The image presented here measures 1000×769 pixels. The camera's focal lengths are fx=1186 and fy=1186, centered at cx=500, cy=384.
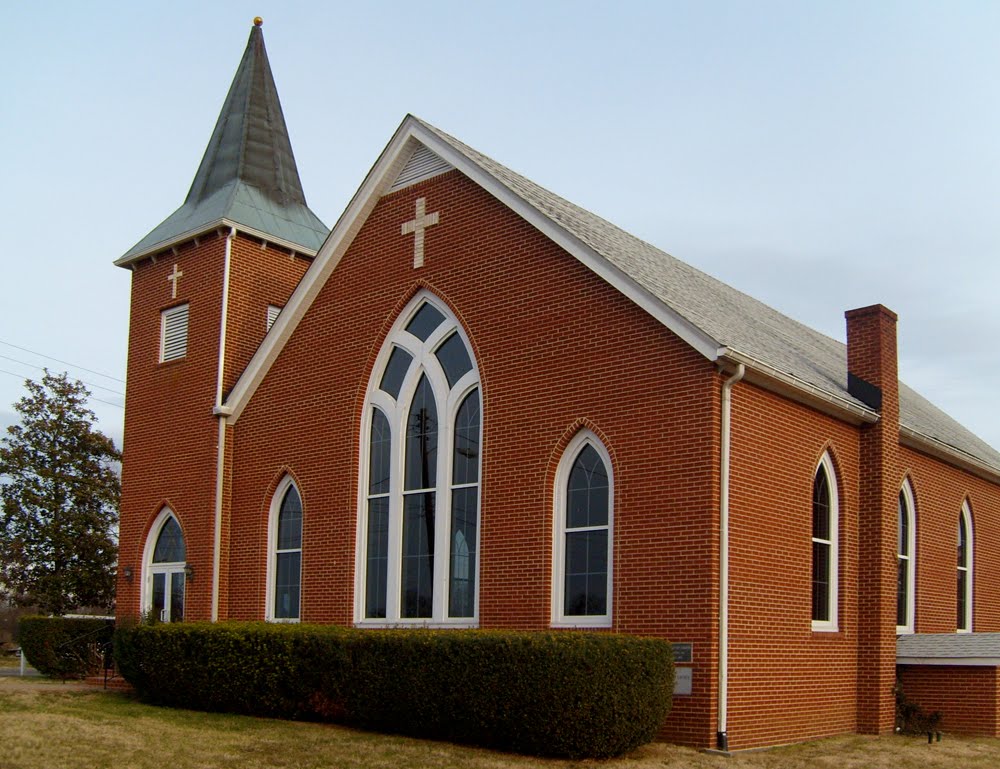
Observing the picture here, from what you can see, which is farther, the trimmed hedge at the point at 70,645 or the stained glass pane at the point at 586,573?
the trimmed hedge at the point at 70,645

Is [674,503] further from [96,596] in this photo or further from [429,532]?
[96,596]

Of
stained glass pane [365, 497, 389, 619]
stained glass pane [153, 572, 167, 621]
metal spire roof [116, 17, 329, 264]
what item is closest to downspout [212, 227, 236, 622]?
metal spire roof [116, 17, 329, 264]

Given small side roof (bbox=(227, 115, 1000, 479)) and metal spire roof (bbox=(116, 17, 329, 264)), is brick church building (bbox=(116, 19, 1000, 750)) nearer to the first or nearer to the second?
small side roof (bbox=(227, 115, 1000, 479))

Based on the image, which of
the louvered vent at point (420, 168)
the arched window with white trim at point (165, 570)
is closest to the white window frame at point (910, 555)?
the louvered vent at point (420, 168)

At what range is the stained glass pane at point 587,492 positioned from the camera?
16578 millimetres

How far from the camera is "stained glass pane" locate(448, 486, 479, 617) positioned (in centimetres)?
1802

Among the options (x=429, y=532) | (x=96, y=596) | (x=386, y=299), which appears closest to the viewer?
(x=429, y=532)

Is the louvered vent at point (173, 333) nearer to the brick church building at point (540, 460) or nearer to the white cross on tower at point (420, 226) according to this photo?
the brick church building at point (540, 460)

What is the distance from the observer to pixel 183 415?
23.5 metres

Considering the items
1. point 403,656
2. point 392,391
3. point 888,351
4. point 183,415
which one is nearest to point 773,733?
point 403,656

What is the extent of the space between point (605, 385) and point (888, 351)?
5520mm

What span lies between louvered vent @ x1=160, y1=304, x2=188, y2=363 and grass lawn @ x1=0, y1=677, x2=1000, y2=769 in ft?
28.4

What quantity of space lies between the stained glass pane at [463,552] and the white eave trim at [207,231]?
8241 millimetres

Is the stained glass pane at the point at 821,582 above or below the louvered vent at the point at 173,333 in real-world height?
below
